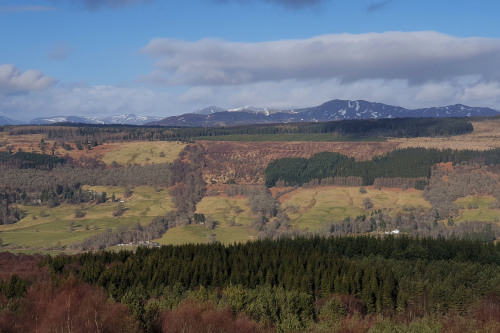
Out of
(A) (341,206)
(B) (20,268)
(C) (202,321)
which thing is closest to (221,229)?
(A) (341,206)

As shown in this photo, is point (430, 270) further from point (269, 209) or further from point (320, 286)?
point (269, 209)

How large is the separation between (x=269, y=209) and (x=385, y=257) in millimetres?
81877

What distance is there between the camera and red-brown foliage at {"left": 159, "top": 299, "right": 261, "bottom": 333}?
179 ft

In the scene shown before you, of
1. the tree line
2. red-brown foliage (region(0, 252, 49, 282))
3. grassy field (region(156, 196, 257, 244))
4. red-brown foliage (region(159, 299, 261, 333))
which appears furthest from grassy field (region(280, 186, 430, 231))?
red-brown foliage (region(159, 299, 261, 333))

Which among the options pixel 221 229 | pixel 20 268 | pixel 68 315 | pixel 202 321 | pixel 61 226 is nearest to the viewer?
pixel 68 315

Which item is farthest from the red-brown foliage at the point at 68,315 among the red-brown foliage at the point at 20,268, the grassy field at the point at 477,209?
the grassy field at the point at 477,209

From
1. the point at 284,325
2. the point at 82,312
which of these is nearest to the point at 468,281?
the point at 284,325

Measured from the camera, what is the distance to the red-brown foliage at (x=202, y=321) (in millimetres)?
54500

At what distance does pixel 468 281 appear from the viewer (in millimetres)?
84062

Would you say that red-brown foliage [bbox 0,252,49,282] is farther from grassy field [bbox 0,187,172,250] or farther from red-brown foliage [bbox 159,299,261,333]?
grassy field [bbox 0,187,172,250]

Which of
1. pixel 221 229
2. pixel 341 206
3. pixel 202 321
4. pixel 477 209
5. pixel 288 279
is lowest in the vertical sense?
pixel 221 229

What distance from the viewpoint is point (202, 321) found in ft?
186

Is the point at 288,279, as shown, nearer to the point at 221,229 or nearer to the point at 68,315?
the point at 68,315

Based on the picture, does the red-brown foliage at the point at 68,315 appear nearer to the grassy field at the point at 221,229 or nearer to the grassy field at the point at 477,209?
the grassy field at the point at 221,229
